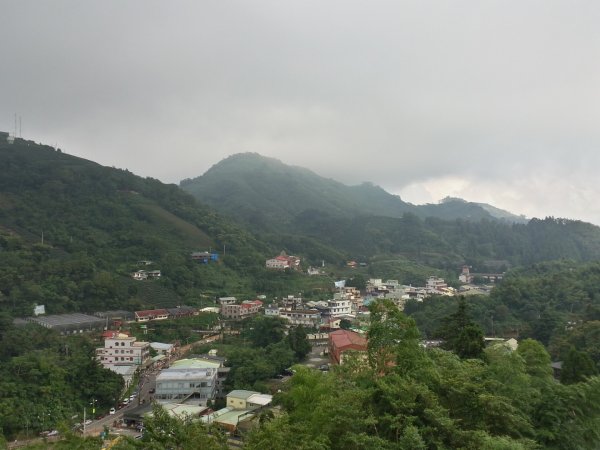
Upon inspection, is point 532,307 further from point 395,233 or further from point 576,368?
point 395,233

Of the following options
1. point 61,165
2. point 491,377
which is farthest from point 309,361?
point 61,165

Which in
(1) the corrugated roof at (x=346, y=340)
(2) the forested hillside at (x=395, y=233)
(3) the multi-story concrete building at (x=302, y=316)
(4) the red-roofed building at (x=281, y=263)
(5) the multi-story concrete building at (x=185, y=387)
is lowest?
(5) the multi-story concrete building at (x=185, y=387)

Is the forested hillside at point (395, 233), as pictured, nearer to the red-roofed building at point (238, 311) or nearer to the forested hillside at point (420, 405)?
the red-roofed building at point (238, 311)

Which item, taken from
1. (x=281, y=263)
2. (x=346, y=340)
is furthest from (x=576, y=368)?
(x=281, y=263)

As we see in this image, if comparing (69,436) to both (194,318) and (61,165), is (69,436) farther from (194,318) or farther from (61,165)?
(61,165)

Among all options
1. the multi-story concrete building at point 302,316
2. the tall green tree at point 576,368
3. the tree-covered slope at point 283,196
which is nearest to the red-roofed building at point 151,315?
the multi-story concrete building at point 302,316

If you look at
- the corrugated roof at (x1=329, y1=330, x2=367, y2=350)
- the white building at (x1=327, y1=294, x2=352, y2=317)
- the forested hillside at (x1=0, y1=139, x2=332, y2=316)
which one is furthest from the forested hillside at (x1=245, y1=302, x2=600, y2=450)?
the forested hillside at (x1=0, y1=139, x2=332, y2=316)
